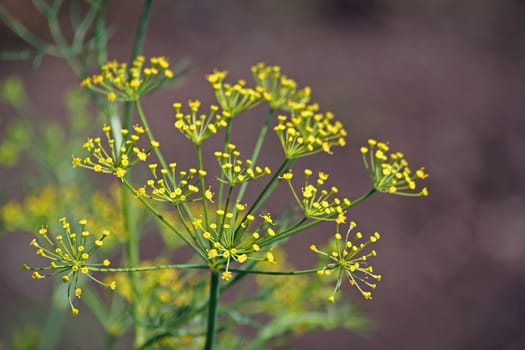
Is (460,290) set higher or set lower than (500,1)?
lower

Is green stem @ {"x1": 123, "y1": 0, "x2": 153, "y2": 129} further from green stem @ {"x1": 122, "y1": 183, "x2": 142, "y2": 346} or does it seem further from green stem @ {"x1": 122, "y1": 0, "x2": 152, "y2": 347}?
green stem @ {"x1": 122, "y1": 183, "x2": 142, "y2": 346}

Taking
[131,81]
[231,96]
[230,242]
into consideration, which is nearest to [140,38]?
[131,81]

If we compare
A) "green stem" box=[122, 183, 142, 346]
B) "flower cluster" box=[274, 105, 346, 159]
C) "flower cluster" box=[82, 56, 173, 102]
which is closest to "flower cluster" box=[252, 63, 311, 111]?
"flower cluster" box=[274, 105, 346, 159]

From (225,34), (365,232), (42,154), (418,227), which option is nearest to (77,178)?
(42,154)

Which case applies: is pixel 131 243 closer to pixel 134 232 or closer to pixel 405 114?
pixel 134 232

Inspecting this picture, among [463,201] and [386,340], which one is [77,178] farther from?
[463,201]

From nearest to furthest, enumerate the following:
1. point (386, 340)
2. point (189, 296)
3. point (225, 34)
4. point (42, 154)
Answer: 1. point (189, 296)
2. point (42, 154)
3. point (386, 340)
4. point (225, 34)

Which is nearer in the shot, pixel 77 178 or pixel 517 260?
pixel 77 178

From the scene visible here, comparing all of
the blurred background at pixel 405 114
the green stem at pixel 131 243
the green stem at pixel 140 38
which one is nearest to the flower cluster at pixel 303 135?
the green stem at pixel 140 38
